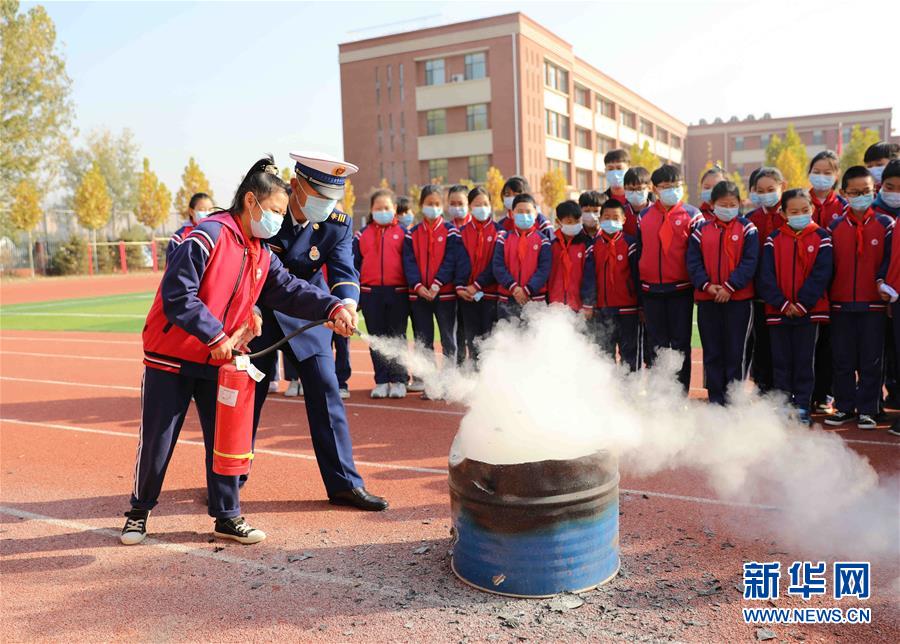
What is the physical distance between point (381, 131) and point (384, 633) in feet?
193

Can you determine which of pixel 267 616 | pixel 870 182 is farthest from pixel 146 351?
pixel 870 182

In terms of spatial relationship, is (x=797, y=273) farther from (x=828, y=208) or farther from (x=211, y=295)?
(x=211, y=295)

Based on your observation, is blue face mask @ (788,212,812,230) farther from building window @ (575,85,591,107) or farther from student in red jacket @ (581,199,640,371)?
building window @ (575,85,591,107)

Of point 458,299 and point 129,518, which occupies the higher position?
point 458,299

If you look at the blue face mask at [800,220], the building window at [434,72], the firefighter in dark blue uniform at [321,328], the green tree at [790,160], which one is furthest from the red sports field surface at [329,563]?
the green tree at [790,160]

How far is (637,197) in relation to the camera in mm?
8297

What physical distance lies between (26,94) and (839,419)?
4206 centimetres

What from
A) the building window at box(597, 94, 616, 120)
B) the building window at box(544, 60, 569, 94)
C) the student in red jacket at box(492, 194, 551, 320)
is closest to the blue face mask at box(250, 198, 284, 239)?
the student in red jacket at box(492, 194, 551, 320)

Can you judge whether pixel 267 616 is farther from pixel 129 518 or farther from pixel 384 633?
pixel 129 518

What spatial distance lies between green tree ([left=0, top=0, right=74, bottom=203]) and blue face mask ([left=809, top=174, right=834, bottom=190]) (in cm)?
4007

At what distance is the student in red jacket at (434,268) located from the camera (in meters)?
9.09

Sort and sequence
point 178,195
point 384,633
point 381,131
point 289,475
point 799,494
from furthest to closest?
point 381,131 < point 178,195 < point 289,475 < point 799,494 < point 384,633

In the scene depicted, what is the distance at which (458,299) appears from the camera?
371 inches

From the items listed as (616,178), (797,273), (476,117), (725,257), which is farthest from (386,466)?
(476,117)
